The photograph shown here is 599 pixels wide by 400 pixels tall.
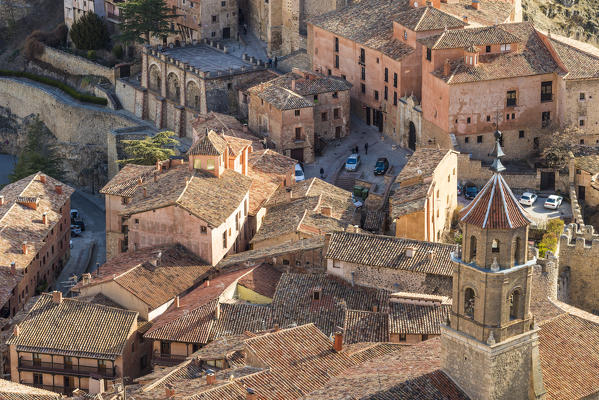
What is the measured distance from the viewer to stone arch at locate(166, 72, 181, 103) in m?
96.8

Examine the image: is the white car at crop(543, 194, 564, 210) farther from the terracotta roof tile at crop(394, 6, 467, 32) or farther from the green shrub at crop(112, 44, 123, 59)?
the green shrub at crop(112, 44, 123, 59)

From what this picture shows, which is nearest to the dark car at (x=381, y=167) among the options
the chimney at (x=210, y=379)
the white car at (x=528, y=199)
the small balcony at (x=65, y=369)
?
the white car at (x=528, y=199)

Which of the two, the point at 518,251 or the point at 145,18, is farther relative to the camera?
A: the point at 145,18

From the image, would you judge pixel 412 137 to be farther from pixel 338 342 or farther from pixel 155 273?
pixel 338 342

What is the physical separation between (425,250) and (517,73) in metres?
17.7

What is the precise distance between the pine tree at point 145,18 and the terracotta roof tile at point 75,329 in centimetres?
3905

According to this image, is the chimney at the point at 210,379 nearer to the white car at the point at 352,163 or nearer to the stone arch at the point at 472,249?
the stone arch at the point at 472,249

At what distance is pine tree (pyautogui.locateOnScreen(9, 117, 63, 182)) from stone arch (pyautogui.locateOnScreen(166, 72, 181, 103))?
9570 millimetres

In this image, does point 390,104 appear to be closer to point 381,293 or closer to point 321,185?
point 321,185

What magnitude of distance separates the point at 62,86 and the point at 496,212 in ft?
222

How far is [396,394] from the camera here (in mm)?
46969

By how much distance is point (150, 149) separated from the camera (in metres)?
87.2

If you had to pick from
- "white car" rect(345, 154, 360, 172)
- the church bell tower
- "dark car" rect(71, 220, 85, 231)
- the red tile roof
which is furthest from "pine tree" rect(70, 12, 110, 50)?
the red tile roof

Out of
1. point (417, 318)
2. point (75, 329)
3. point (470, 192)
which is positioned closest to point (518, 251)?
point (417, 318)
